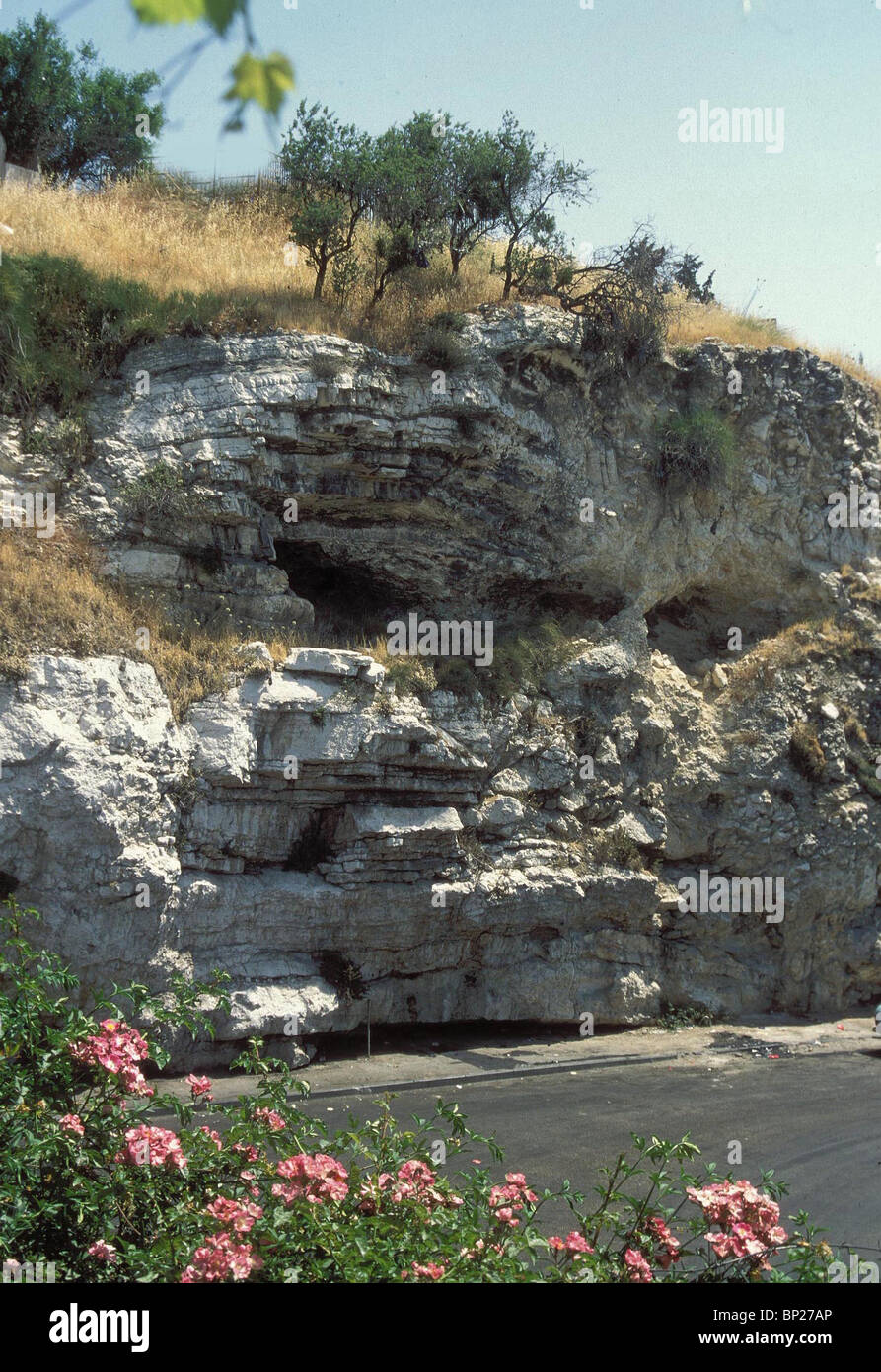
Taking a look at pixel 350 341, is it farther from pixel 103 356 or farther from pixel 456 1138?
pixel 456 1138

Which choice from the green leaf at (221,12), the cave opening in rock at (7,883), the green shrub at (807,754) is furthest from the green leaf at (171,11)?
the green shrub at (807,754)

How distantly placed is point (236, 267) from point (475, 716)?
28.1 feet

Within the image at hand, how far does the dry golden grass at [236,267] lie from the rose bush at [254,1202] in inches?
507

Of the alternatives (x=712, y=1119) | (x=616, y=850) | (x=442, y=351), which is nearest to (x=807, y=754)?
(x=616, y=850)

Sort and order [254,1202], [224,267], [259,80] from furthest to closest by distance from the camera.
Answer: [224,267]
[254,1202]
[259,80]

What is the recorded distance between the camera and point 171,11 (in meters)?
2.02

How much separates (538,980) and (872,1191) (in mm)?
6050

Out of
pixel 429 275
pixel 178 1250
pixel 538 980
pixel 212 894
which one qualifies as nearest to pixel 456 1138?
pixel 178 1250

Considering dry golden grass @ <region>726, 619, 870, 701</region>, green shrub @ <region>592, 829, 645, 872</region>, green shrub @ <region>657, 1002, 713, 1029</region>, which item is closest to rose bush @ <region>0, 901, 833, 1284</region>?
green shrub @ <region>592, 829, 645, 872</region>

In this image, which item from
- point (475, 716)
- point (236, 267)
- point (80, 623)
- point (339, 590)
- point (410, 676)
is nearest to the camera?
point (80, 623)

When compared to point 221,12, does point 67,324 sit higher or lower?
higher

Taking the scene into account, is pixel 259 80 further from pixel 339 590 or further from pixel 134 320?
pixel 339 590

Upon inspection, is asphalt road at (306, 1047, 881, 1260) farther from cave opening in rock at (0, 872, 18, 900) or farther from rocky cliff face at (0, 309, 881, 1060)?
cave opening in rock at (0, 872, 18, 900)

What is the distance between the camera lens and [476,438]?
631 inches
